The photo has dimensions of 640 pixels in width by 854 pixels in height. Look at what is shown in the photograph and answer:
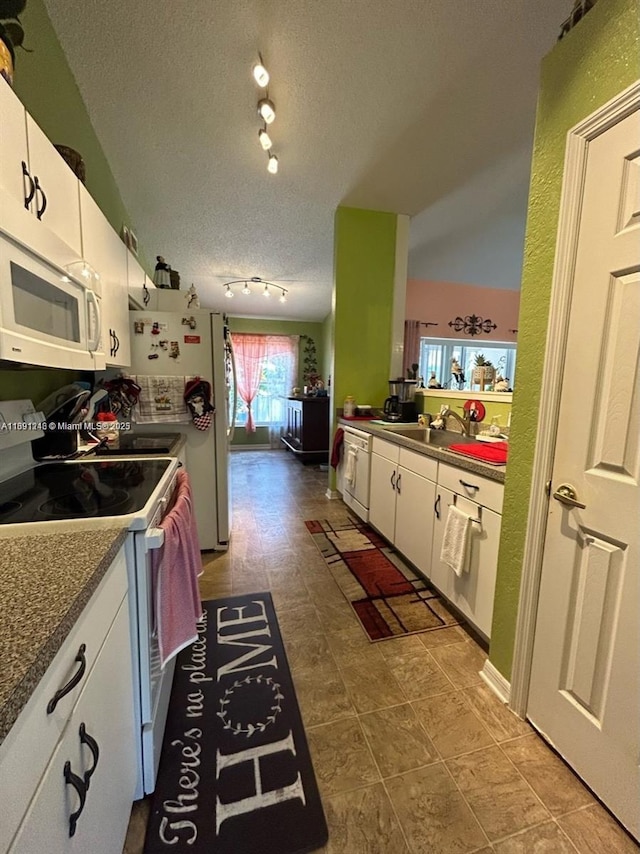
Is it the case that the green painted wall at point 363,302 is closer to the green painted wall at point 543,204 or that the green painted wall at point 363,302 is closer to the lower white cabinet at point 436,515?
the lower white cabinet at point 436,515

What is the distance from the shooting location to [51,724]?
55 centimetres

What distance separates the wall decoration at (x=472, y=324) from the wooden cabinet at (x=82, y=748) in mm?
4993

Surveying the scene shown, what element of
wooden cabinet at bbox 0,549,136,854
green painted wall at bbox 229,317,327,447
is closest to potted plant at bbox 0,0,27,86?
wooden cabinet at bbox 0,549,136,854

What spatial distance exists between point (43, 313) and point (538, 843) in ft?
6.69

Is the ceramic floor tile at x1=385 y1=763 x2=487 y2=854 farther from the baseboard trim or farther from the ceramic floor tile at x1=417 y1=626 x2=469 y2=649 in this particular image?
the ceramic floor tile at x1=417 y1=626 x2=469 y2=649

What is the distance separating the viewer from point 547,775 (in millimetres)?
1148

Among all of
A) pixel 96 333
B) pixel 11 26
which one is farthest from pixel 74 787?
pixel 11 26

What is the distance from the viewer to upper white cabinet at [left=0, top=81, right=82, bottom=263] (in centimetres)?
86

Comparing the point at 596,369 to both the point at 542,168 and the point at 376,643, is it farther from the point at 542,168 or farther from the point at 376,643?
the point at 376,643

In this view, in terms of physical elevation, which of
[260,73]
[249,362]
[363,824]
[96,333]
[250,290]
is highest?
[260,73]

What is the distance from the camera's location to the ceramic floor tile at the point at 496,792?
1.02 meters

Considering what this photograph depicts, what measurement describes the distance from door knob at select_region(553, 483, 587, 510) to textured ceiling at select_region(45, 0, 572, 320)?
2.09m

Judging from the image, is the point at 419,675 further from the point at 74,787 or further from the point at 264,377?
the point at 264,377

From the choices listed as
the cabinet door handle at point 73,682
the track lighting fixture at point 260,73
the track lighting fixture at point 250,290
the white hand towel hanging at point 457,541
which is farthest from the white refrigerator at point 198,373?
the track lighting fixture at point 250,290
